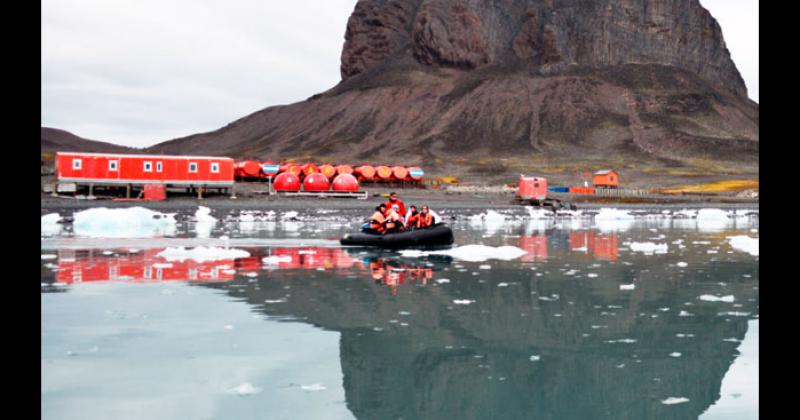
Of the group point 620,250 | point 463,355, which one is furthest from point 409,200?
point 463,355

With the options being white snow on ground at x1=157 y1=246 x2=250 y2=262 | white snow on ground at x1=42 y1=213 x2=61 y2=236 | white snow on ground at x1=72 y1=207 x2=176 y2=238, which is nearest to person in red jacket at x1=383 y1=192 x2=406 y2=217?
white snow on ground at x1=157 y1=246 x2=250 y2=262

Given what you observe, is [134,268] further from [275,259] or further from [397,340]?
[397,340]

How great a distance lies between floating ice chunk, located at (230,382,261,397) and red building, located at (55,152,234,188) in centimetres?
5347

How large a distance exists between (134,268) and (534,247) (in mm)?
14563

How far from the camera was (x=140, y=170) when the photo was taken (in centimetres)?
5947

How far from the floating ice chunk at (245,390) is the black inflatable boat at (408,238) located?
54.9ft

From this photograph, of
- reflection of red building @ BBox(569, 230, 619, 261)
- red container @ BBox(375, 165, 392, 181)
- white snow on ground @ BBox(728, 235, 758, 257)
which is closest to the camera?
reflection of red building @ BBox(569, 230, 619, 261)

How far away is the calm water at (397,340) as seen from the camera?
7793mm

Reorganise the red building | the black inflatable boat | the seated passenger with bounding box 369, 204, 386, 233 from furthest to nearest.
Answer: the red building < the seated passenger with bounding box 369, 204, 386, 233 < the black inflatable boat

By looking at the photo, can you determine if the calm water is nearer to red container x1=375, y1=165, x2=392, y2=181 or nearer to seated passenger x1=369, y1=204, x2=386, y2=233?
seated passenger x1=369, y1=204, x2=386, y2=233

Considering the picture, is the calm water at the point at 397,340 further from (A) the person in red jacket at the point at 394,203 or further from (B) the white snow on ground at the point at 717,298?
(A) the person in red jacket at the point at 394,203

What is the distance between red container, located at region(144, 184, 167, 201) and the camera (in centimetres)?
5959

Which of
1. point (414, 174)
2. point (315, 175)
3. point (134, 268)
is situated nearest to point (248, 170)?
point (315, 175)
